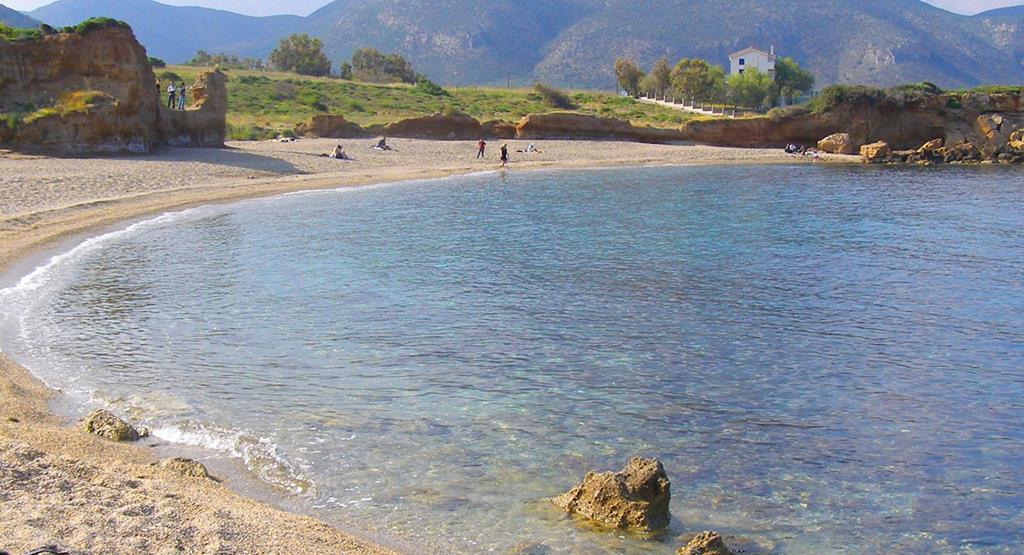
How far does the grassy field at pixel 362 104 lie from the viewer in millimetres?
55469

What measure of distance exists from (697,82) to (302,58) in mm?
39859

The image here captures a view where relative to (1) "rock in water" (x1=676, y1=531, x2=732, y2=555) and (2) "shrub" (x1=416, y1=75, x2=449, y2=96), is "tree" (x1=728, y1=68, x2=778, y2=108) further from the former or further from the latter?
(1) "rock in water" (x1=676, y1=531, x2=732, y2=555)

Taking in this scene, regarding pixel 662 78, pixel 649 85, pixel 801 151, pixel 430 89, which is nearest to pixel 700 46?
pixel 649 85

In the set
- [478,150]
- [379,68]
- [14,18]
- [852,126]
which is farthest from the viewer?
[14,18]

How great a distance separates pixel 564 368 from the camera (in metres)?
13.0

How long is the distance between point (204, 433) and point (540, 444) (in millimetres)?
3676

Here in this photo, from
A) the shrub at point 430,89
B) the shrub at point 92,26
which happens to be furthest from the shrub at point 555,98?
the shrub at point 92,26

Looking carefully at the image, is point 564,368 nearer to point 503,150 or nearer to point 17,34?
point 17,34

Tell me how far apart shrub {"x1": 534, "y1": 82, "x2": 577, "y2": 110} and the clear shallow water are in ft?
165

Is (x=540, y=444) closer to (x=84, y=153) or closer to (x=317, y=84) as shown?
(x=84, y=153)

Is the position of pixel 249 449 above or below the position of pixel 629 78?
below

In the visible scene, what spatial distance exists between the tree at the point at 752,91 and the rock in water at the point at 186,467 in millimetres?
90119

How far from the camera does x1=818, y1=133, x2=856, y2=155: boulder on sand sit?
5875 cm

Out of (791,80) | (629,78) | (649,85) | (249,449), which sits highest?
(791,80)
